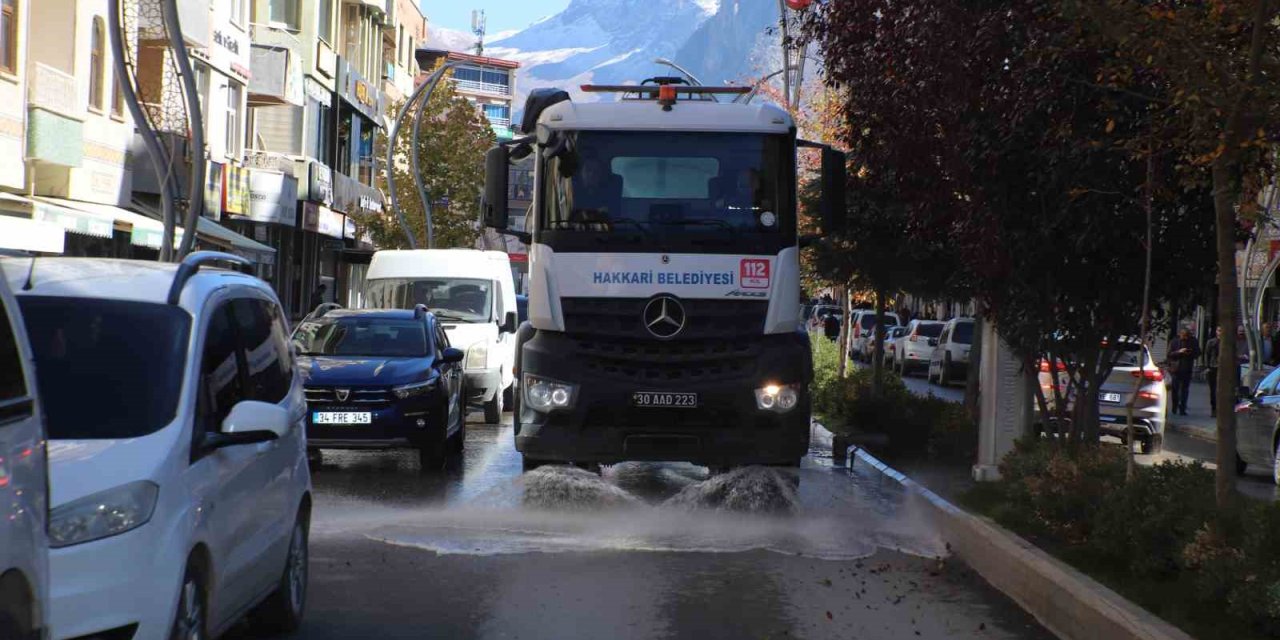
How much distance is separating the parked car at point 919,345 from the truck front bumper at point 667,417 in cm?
3859

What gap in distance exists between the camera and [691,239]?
14367 millimetres

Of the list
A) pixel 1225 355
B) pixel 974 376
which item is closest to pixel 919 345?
pixel 974 376

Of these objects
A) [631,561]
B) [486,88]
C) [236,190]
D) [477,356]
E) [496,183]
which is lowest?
[631,561]

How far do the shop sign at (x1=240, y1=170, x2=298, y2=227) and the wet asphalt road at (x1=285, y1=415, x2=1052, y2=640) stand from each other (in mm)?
26746

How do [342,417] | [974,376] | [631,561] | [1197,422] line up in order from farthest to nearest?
[1197,422] < [974,376] < [342,417] < [631,561]

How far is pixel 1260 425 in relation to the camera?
786 inches

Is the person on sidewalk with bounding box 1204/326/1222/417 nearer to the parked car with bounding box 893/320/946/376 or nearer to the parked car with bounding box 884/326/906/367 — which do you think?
the parked car with bounding box 893/320/946/376

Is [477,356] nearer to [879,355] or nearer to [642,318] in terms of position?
[879,355]

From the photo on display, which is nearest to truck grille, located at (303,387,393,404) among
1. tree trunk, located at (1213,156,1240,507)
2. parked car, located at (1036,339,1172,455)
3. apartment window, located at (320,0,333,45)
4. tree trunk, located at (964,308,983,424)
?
tree trunk, located at (964,308,983,424)

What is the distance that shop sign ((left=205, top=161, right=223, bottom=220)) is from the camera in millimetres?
38250

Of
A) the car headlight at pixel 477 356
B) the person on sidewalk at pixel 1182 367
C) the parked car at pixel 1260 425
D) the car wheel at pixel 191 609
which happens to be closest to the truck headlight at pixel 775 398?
the parked car at pixel 1260 425

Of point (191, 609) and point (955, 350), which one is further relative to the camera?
point (955, 350)

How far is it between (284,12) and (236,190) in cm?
1065

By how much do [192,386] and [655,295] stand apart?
7598 millimetres
